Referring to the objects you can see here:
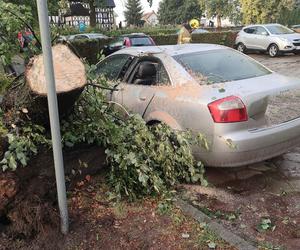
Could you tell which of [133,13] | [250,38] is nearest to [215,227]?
[250,38]

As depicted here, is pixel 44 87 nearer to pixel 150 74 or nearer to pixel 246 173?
pixel 150 74

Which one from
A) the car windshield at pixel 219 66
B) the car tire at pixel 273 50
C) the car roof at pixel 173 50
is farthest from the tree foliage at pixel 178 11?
the car windshield at pixel 219 66

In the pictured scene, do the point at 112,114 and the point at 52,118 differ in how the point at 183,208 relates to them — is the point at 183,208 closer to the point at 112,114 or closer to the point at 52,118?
the point at 112,114

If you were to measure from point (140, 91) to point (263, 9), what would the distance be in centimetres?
3700

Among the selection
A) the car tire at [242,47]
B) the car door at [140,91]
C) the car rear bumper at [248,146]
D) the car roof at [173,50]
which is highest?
the car roof at [173,50]

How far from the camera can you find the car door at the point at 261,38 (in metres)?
21.3

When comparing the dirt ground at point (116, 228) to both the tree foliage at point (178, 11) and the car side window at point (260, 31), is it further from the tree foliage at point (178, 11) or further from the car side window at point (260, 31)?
the tree foliage at point (178, 11)

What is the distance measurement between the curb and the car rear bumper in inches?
31.2

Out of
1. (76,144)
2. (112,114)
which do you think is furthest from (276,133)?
(76,144)

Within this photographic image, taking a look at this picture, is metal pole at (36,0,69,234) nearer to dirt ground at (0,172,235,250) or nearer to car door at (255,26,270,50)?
dirt ground at (0,172,235,250)

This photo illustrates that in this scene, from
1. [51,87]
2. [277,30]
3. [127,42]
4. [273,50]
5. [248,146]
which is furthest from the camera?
[277,30]

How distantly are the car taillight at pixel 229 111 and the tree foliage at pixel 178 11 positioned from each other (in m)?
72.5

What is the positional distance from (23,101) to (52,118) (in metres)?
0.60

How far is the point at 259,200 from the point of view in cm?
438
